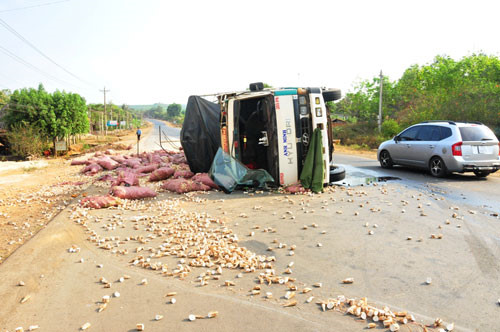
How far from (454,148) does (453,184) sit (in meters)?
1.15

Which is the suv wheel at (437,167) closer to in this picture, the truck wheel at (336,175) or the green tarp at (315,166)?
the truck wheel at (336,175)

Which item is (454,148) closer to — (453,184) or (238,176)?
(453,184)

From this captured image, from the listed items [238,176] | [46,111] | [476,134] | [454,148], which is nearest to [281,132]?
[238,176]

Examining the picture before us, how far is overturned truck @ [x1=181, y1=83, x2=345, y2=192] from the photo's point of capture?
8.38 meters

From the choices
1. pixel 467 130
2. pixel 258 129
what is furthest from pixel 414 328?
pixel 467 130

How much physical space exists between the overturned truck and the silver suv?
3208mm

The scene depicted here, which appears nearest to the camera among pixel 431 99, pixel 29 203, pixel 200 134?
pixel 29 203

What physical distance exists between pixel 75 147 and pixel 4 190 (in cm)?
2346

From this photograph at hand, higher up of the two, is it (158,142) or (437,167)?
(158,142)

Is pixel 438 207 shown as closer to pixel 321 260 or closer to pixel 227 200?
pixel 321 260

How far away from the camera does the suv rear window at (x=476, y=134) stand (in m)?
9.70

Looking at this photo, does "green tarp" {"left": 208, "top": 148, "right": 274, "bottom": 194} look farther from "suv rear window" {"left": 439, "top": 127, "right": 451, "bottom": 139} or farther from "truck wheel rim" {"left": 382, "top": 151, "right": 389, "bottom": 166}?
"truck wheel rim" {"left": 382, "top": 151, "right": 389, "bottom": 166}

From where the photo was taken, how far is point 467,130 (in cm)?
985

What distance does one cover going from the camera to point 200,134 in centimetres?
1130
